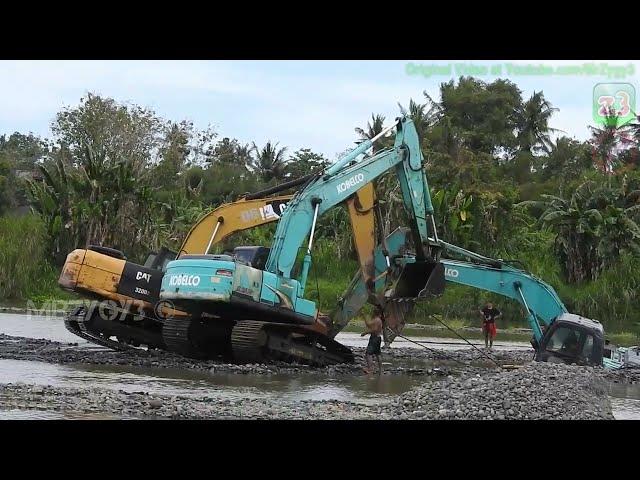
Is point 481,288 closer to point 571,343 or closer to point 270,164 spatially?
point 571,343

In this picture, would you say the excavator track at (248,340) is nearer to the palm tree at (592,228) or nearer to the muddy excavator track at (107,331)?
the muddy excavator track at (107,331)

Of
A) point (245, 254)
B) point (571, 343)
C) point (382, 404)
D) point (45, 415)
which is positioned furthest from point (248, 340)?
point (45, 415)

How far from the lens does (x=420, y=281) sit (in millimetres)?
20828

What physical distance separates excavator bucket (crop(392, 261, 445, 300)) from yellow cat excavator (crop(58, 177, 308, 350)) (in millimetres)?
3056

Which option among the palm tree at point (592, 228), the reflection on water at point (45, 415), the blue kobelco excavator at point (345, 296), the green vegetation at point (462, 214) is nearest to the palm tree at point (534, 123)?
the green vegetation at point (462, 214)

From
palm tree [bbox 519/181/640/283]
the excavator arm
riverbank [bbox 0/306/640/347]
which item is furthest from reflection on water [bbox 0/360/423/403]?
palm tree [bbox 519/181/640/283]

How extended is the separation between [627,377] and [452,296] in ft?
64.7

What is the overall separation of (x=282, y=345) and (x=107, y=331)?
13.2ft

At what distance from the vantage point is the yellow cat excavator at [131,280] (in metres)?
19.9

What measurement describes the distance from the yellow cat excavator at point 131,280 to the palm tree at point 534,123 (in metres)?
42.1

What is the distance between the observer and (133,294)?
20.1 meters

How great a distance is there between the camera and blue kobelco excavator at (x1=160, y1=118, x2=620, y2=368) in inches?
709
